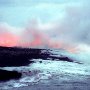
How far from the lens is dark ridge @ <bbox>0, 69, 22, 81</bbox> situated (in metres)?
28.0

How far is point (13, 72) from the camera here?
31344 millimetres

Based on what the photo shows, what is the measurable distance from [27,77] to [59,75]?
280 cm

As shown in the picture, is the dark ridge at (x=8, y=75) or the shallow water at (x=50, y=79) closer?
the shallow water at (x=50, y=79)

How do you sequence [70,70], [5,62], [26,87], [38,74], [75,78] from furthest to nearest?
[5,62], [70,70], [38,74], [75,78], [26,87]

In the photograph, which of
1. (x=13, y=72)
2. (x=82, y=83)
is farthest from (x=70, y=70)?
(x=82, y=83)

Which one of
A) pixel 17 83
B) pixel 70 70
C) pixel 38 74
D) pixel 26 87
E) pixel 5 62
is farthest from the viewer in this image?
pixel 5 62

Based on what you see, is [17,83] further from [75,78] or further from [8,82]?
[75,78]

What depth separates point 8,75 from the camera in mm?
29531

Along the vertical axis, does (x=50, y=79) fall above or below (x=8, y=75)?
below

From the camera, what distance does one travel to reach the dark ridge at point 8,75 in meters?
28.0

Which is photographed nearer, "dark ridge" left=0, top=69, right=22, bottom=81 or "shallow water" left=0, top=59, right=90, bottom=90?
"shallow water" left=0, top=59, right=90, bottom=90

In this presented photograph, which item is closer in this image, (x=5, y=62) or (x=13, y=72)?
(x=13, y=72)

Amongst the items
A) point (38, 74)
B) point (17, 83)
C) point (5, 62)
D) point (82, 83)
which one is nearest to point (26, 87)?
point (17, 83)

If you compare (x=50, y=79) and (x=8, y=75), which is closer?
(x=50, y=79)
